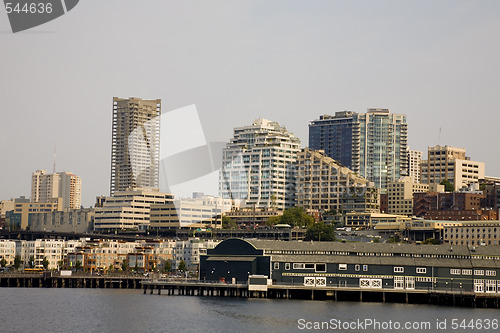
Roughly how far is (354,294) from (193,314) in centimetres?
3035

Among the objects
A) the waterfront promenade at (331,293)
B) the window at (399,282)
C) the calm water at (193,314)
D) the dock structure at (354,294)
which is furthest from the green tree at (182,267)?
the window at (399,282)

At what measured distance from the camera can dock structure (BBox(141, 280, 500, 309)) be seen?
12594 centimetres

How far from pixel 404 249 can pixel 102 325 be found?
53304 mm

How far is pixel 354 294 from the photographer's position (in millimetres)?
132250

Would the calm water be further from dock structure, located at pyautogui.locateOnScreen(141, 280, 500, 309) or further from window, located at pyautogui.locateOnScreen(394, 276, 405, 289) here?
window, located at pyautogui.locateOnScreen(394, 276, 405, 289)

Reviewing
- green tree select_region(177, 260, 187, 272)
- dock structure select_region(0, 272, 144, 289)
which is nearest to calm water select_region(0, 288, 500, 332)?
dock structure select_region(0, 272, 144, 289)

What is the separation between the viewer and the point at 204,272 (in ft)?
473

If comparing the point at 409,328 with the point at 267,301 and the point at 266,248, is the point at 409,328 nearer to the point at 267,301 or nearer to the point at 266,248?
the point at 267,301

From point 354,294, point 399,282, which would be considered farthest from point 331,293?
point 399,282

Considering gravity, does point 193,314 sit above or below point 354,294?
below

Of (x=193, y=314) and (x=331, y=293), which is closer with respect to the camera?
(x=193, y=314)

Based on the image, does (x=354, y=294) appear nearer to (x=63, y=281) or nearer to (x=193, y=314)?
(x=193, y=314)

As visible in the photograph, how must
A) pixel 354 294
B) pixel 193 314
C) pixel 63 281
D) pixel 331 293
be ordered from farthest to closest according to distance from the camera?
pixel 63 281
pixel 331 293
pixel 354 294
pixel 193 314

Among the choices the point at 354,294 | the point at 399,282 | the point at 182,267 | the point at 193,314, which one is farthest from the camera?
the point at 182,267
